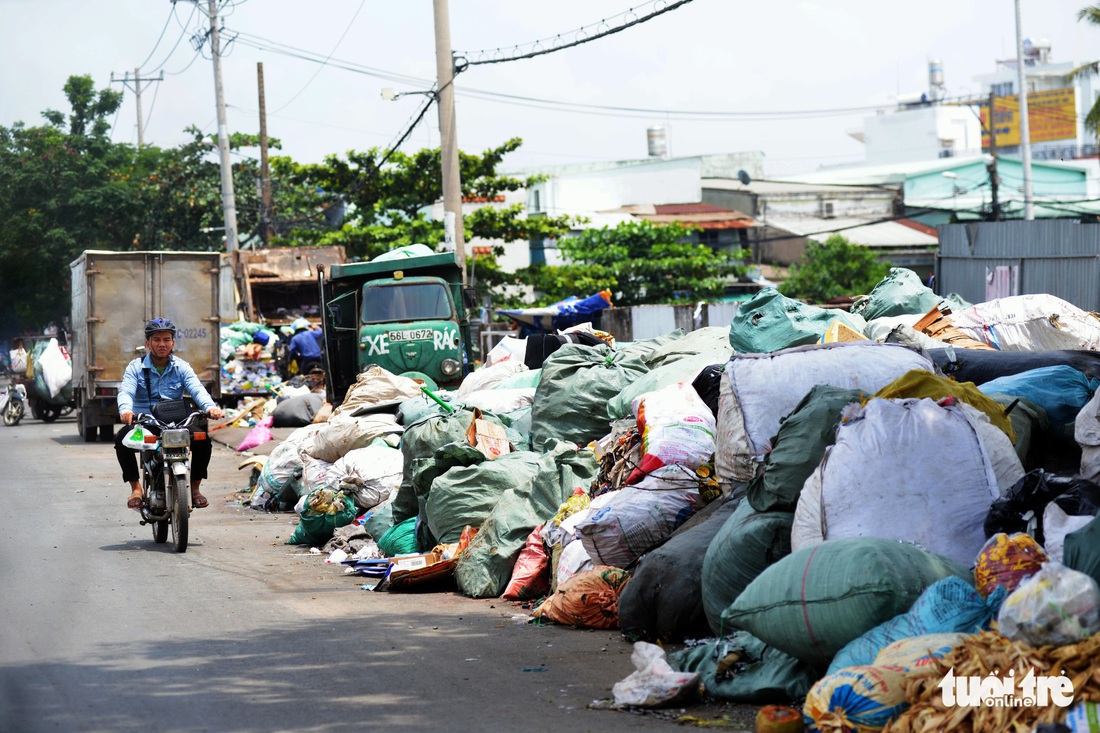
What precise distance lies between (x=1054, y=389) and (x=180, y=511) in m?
5.15

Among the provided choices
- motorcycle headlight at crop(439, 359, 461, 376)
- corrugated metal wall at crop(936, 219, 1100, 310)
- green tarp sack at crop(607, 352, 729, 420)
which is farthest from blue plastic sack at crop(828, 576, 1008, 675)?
corrugated metal wall at crop(936, 219, 1100, 310)

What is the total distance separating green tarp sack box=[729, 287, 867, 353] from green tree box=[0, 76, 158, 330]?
12.9m

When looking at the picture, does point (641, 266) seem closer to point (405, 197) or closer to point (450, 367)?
point (405, 197)

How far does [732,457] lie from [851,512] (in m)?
1.18

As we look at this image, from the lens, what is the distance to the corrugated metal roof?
4250 centimetres

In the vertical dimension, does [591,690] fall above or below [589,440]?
below

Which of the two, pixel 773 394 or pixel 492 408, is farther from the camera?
pixel 492 408

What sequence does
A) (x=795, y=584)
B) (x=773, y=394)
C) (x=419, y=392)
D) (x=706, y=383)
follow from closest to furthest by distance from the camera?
1. (x=795, y=584)
2. (x=773, y=394)
3. (x=706, y=383)
4. (x=419, y=392)

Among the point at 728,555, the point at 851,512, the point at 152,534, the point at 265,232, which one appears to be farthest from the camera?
the point at 265,232

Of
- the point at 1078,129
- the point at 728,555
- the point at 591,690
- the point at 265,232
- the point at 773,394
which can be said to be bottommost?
the point at 591,690

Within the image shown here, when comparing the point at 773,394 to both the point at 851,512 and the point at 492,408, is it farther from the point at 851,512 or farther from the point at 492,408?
the point at 492,408

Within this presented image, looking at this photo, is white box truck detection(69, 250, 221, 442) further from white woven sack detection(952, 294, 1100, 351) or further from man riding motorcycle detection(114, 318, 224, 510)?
white woven sack detection(952, 294, 1100, 351)

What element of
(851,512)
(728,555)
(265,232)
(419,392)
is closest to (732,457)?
(728,555)

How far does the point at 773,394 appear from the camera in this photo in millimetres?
5406
